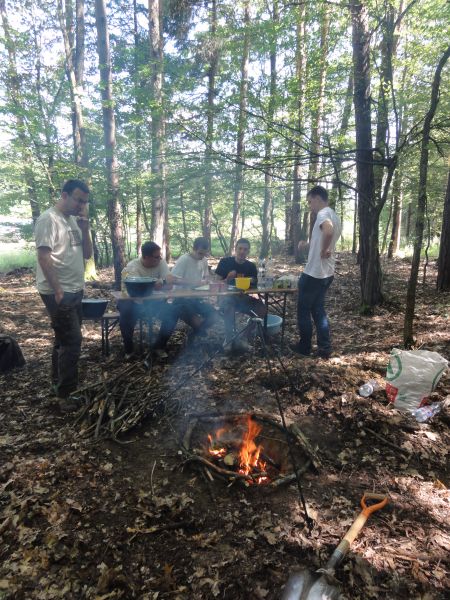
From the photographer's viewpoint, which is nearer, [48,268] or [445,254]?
[48,268]

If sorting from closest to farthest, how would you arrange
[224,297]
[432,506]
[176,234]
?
[432,506], [224,297], [176,234]

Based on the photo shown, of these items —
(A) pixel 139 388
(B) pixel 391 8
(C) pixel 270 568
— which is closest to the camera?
(C) pixel 270 568

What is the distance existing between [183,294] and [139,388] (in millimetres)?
1340

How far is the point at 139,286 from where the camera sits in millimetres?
4438

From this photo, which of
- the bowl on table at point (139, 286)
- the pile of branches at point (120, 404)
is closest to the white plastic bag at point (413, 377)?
the pile of branches at point (120, 404)

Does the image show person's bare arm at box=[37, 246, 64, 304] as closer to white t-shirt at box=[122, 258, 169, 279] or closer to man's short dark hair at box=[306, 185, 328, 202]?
white t-shirt at box=[122, 258, 169, 279]

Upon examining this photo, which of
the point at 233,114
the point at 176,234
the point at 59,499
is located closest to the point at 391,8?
the point at 233,114

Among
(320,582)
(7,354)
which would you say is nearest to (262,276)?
(7,354)

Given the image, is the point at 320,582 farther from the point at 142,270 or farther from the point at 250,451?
the point at 142,270

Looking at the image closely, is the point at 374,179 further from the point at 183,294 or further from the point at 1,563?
the point at 1,563

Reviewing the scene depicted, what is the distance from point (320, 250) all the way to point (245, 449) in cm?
268

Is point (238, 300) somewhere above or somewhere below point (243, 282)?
below

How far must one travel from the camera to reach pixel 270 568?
6.97 ft

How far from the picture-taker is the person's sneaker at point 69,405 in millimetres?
3846
